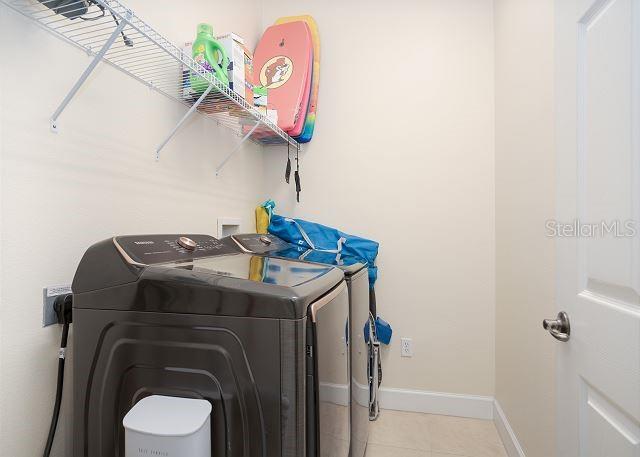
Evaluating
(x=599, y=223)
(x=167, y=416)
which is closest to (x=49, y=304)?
(x=167, y=416)

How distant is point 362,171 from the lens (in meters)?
2.46

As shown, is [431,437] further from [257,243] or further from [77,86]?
[77,86]

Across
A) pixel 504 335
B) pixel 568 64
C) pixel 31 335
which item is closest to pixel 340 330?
pixel 31 335

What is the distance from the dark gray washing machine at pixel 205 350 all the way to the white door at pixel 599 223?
725 mm

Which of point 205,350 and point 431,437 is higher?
point 205,350

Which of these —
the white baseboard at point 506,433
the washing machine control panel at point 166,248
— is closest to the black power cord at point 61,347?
the washing machine control panel at point 166,248

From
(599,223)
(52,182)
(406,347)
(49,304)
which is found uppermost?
(52,182)

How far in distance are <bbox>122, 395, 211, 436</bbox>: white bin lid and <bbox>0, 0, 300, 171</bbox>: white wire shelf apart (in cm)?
80

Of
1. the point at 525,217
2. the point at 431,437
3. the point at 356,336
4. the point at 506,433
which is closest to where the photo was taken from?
the point at 356,336

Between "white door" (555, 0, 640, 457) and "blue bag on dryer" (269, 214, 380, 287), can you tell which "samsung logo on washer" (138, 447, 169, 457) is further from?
"blue bag on dryer" (269, 214, 380, 287)

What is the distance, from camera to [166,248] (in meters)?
1.07

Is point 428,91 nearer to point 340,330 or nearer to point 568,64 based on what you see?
point 568,64

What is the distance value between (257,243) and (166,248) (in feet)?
2.20

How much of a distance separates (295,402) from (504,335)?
5.71ft
